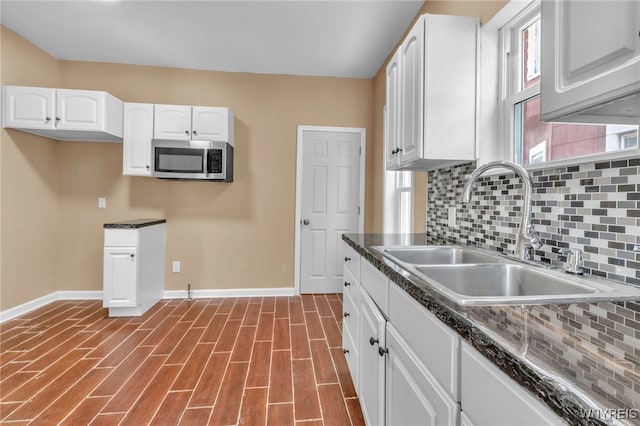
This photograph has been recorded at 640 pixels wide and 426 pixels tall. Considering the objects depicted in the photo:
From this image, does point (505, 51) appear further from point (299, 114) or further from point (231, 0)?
point (299, 114)

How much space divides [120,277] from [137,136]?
4.81 ft

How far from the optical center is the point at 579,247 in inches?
43.8

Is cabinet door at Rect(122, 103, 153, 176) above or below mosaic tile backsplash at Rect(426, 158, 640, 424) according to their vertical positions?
above

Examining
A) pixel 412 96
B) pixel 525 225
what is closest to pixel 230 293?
pixel 412 96

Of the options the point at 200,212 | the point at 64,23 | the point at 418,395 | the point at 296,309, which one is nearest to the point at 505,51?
the point at 418,395

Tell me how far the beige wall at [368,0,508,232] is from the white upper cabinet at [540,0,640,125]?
3.24 ft

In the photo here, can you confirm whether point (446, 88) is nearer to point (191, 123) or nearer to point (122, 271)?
point (191, 123)

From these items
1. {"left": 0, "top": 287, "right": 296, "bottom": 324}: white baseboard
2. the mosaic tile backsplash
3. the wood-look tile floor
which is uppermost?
the mosaic tile backsplash

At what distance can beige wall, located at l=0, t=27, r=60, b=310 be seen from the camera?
2.97 meters

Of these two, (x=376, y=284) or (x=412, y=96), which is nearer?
(x=376, y=284)

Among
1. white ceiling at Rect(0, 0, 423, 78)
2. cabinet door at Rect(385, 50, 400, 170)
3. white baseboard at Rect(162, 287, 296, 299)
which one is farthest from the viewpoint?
white baseboard at Rect(162, 287, 296, 299)

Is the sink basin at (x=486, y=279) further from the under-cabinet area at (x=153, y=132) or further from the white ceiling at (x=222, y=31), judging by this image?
the under-cabinet area at (x=153, y=132)

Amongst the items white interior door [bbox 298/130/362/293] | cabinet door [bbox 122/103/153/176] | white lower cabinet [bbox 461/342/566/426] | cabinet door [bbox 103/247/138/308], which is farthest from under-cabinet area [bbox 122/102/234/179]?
white lower cabinet [bbox 461/342/566/426]

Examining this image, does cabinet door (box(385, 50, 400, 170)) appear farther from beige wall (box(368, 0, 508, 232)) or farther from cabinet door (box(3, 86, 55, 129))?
cabinet door (box(3, 86, 55, 129))
